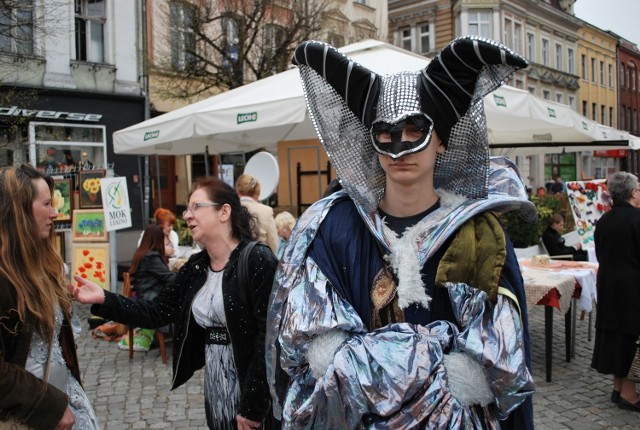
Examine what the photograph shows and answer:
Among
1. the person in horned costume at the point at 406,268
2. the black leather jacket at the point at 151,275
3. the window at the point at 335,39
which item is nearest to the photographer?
the person in horned costume at the point at 406,268

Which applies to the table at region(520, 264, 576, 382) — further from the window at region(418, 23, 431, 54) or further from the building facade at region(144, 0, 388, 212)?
the window at region(418, 23, 431, 54)

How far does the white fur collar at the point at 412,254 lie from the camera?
4.65ft

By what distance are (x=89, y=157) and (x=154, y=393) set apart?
37.8ft

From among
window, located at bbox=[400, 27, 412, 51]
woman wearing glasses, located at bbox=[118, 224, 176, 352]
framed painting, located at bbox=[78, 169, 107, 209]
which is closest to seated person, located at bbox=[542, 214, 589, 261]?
woman wearing glasses, located at bbox=[118, 224, 176, 352]

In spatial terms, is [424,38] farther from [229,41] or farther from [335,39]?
[229,41]

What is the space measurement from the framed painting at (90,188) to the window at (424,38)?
85.6 ft

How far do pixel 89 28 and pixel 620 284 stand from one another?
14511 mm

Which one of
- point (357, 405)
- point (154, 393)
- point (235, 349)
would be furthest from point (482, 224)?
point (154, 393)

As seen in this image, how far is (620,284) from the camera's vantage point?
418 cm

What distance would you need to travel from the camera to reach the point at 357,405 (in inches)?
51.6

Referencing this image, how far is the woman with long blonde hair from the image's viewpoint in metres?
1.84

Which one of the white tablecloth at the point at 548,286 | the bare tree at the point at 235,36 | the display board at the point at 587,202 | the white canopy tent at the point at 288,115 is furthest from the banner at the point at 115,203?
the bare tree at the point at 235,36

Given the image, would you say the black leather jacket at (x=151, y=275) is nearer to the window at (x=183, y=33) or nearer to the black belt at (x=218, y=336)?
the black belt at (x=218, y=336)

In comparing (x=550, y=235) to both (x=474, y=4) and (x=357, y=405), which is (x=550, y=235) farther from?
(x=474, y=4)
